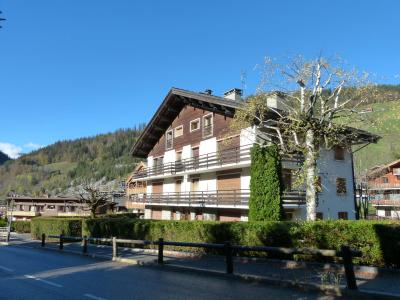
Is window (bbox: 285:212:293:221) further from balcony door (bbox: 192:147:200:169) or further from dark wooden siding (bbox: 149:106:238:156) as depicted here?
balcony door (bbox: 192:147:200:169)

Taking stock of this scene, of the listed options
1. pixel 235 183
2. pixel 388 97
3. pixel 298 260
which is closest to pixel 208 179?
pixel 235 183

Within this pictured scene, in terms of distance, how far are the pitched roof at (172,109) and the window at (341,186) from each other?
969 cm

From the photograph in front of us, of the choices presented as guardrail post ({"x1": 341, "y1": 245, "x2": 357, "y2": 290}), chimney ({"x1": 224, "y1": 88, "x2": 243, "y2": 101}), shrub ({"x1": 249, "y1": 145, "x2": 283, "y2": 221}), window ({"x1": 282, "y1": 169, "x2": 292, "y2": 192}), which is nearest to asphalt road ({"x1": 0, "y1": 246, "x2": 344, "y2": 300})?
guardrail post ({"x1": 341, "y1": 245, "x2": 357, "y2": 290})

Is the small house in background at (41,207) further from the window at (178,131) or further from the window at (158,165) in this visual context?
the window at (178,131)

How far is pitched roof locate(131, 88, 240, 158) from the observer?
29.9m

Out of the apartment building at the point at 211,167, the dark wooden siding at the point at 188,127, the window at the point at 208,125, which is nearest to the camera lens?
Result: the apartment building at the point at 211,167

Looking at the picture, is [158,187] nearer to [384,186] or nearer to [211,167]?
[211,167]

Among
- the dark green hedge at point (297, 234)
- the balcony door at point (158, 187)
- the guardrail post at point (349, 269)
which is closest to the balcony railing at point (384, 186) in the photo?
the balcony door at point (158, 187)

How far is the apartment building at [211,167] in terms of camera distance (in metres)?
28.0

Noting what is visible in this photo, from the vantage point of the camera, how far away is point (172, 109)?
38312 mm

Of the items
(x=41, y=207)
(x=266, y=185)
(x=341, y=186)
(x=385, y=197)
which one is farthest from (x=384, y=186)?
(x=41, y=207)

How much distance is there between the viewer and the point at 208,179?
32875 mm

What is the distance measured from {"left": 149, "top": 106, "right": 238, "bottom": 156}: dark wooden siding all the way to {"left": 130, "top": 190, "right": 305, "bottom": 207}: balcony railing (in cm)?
451

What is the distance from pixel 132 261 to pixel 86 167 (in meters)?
192
